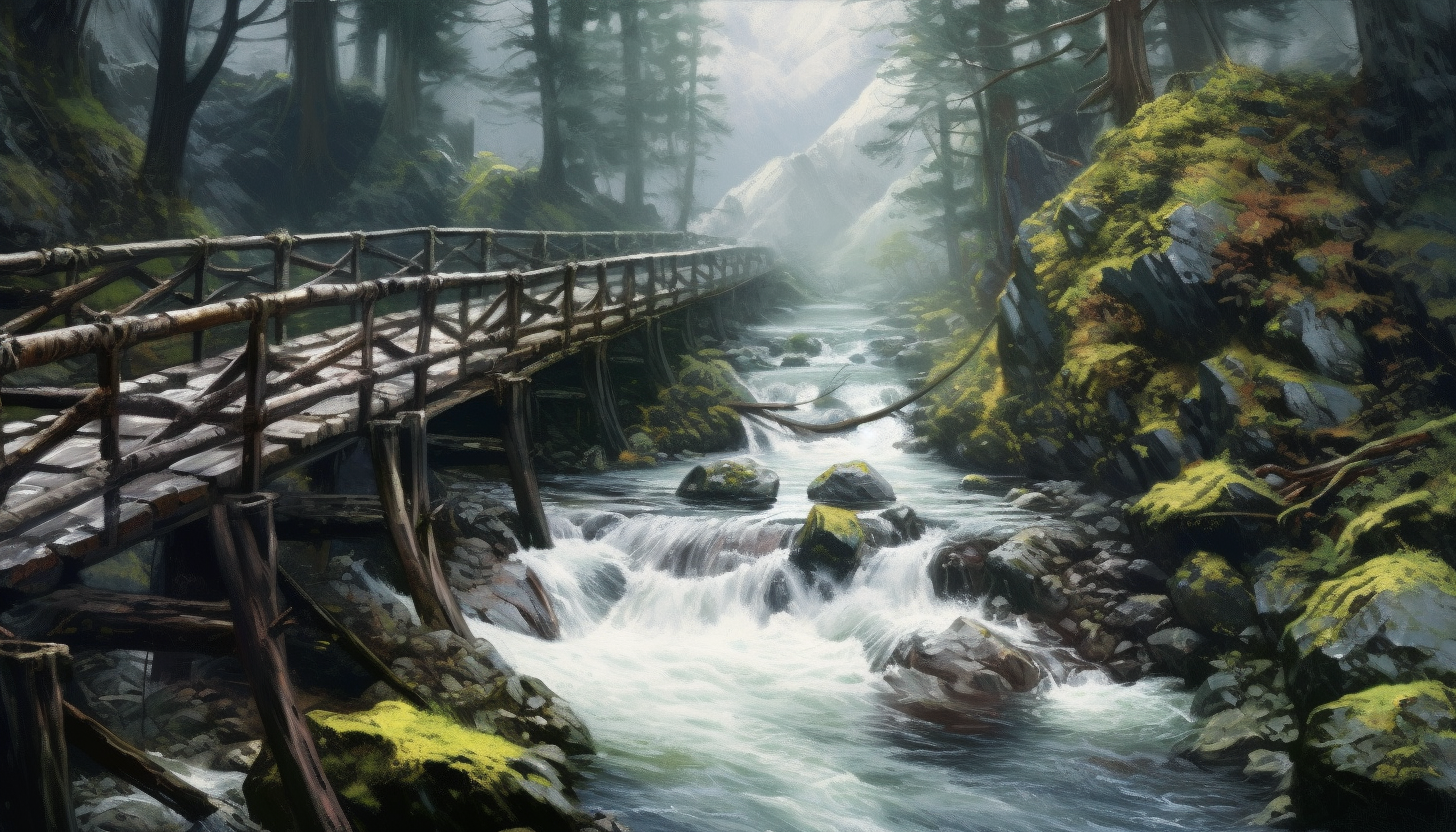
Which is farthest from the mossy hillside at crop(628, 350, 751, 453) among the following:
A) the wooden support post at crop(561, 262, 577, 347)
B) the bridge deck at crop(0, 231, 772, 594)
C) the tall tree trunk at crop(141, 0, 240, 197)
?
the tall tree trunk at crop(141, 0, 240, 197)

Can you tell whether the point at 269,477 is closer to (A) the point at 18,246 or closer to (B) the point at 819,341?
(A) the point at 18,246

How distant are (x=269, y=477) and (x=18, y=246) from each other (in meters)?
8.05

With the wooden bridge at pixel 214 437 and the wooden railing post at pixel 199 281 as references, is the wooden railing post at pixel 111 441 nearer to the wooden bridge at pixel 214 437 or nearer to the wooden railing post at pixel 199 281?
the wooden bridge at pixel 214 437

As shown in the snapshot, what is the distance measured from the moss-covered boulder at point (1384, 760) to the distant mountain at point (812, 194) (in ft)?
191

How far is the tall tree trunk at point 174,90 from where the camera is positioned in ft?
48.4

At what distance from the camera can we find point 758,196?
226ft

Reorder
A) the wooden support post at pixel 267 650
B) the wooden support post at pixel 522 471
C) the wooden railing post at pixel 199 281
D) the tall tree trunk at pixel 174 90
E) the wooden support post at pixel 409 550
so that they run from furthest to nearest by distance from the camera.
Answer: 1. the tall tree trunk at pixel 174 90
2. the wooden support post at pixel 522 471
3. the wooden railing post at pixel 199 281
4. the wooden support post at pixel 409 550
5. the wooden support post at pixel 267 650

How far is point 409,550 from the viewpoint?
7.08 m

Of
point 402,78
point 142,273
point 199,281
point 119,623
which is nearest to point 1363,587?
point 119,623

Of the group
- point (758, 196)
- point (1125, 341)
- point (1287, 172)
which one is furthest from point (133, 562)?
point (758, 196)

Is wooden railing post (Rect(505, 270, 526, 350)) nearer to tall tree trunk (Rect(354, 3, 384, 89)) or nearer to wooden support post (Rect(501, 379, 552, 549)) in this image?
wooden support post (Rect(501, 379, 552, 549))

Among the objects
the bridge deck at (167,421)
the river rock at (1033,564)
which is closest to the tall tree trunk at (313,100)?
the bridge deck at (167,421)

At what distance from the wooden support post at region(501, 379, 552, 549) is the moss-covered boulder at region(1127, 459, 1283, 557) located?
19.7 ft

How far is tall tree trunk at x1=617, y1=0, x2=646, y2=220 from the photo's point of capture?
3556 cm
